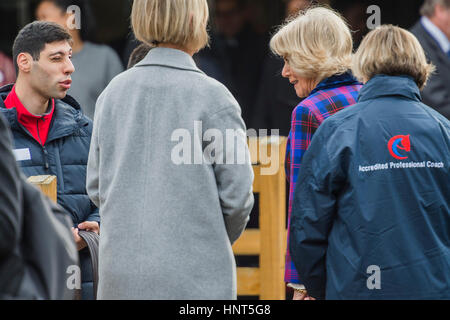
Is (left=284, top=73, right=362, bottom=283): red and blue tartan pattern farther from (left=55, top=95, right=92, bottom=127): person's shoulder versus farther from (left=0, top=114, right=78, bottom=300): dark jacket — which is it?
(left=0, top=114, right=78, bottom=300): dark jacket

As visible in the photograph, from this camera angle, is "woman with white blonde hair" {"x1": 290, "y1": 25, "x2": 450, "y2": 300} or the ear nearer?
"woman with white blonde hair" {"x1": 290, "y1": 25, "x2": 450, "y2": 300}

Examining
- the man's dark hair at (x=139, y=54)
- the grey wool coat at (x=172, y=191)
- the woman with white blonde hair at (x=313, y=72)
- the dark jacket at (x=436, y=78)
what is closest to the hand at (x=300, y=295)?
the woman with white blonde hair at (x=313, y=72)

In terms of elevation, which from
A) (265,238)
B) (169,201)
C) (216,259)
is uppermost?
(169,201)

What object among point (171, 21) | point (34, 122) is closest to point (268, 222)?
point (34, 122)

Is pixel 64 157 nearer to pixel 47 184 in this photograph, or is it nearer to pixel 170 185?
pixel 47 184

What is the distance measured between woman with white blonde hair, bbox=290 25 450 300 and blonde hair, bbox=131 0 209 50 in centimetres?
61

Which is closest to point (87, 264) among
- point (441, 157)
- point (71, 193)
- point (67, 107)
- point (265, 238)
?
point (71, 193)

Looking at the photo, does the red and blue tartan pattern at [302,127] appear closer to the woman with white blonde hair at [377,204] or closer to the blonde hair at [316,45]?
the blonde hair at [316,45]

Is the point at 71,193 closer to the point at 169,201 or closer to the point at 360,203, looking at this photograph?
the point at 169,201

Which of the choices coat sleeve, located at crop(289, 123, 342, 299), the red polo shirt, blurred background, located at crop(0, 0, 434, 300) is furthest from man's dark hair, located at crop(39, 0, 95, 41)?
coat sleeve, located at crop(289, 123, 342, 299)

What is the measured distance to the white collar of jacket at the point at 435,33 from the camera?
632 cm

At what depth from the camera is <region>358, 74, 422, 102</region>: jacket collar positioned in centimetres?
312

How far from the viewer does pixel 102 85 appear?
5.72m

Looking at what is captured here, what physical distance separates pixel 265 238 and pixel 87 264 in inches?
46.6
